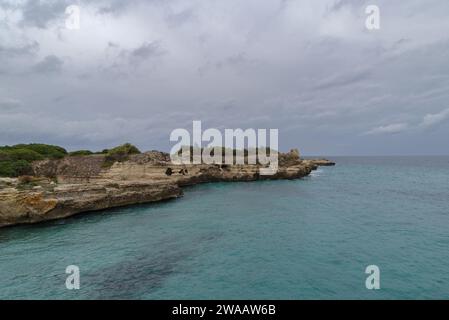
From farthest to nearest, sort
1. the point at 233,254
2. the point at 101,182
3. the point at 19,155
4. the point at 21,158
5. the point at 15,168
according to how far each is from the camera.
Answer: the point at 19,155
the point at 21,158
the point at 15,168
the point at 101,182
the point at 233,254

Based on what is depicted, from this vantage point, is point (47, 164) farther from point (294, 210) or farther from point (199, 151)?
point (294, 210)

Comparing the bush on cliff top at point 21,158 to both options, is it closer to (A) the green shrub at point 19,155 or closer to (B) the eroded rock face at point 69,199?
(A) the green shrub at point 19,155

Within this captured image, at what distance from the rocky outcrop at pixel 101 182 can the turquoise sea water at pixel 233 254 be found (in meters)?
1.85

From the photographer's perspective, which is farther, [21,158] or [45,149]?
[45,149]

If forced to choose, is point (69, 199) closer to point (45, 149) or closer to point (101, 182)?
point (101, 182)

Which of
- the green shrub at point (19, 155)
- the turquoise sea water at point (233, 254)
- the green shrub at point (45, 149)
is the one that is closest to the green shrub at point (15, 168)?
the green shrub at point (19, 155)

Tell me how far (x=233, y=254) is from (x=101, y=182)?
28915 millimetres

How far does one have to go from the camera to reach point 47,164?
2055 inches

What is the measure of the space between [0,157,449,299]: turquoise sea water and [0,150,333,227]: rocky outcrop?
1.85 m

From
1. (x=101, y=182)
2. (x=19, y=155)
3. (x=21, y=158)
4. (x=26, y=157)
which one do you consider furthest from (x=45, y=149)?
(x=101, y=182)

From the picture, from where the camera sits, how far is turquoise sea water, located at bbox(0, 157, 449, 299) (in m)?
13.9

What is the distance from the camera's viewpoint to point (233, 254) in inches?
738

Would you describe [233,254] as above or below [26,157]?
below

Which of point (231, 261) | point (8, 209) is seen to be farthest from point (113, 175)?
point (231, 261)
